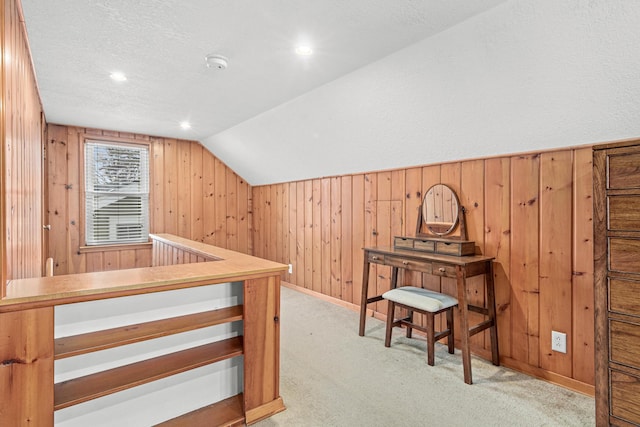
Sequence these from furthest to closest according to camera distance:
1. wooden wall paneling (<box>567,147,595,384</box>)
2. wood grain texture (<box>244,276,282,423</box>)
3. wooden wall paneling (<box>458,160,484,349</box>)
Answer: wooden wall paneling (<box>458,160,484,349</box>), wooden wall paneling (<box>567,147,595,384</box>), wood grain texture (<box>244,276,282,423</box>)

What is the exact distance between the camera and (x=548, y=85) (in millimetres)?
1841

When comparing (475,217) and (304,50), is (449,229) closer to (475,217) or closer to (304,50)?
(475,217)

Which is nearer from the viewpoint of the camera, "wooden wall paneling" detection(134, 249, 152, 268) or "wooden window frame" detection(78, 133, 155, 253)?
"wooden window frame" detection(78, 133, 155, 253)

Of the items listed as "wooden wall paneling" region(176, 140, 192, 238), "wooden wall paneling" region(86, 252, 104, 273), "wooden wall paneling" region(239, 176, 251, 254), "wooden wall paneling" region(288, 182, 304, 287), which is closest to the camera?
"wooden wall paneling" region(86, 252, 104, 273)

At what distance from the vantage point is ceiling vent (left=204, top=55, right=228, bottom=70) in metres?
2.27

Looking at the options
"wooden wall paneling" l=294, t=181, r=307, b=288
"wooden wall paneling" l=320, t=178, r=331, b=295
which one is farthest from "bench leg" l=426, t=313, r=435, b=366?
"wooden wall paneling" l=294, t=181, r=307, b=288

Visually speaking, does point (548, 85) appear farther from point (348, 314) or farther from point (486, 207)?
point (348, 314)

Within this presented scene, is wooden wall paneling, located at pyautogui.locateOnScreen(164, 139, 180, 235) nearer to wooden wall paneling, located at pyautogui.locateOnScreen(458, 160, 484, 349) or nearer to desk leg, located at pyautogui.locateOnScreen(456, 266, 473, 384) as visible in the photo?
wooden wall paneling, located at pyautogui.locateOnScreen(458, 160, 484, 349)

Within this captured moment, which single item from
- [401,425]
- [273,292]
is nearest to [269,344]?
[273,292]

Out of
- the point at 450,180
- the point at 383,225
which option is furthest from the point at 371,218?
the point at 450,180

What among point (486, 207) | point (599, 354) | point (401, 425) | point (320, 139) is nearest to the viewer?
point (599, 354)

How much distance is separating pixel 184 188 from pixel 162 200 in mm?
372

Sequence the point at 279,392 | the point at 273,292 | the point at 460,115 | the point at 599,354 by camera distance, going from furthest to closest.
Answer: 1. the point at 460,115
2. the point at 279,392
3. the point at 273,292
4. the point at 599,354

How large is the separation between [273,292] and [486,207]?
1.79 m
